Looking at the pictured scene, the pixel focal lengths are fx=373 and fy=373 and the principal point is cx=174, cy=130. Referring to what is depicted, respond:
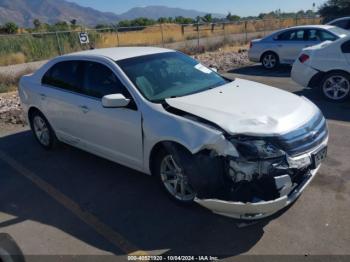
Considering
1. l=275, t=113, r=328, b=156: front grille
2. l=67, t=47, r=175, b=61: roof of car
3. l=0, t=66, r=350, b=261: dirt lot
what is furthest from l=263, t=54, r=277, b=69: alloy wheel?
l=275, t=113, r=328, b=156: front grille

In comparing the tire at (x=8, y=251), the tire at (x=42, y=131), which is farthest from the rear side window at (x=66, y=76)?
the tire at (x=8, y=251)

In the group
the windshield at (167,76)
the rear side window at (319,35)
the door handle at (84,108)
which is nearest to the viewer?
Answer: the windshield at (167,76)

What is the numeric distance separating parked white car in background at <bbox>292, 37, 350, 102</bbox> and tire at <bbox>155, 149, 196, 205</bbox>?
5.26 metres

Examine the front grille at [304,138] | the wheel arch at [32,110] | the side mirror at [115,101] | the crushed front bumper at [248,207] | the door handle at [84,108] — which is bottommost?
the crushed front bumper at [248,207]

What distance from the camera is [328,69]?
789cm

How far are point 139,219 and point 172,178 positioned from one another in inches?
22.2

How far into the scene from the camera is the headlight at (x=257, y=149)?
11.0 ft

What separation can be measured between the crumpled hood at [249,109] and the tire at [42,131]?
2.72 meters

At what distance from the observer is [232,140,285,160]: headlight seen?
336cm

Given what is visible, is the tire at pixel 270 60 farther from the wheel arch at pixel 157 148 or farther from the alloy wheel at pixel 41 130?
the wheel arch at pixel 157 148

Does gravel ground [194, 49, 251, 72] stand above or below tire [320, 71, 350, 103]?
below

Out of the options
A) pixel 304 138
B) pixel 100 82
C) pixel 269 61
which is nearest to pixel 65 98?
pixel 100 82

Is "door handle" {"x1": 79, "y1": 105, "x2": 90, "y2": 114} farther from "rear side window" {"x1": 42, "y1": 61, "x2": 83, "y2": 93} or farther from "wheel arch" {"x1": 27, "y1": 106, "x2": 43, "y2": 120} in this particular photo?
"wheel arch" {"x1": 27, "y1": 106, "x2": 43, "y2": 120}

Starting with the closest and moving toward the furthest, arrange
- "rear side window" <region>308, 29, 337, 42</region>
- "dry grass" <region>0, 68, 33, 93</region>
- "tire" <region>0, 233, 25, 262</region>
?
"tire" <region>0, 233, 25, 262</region>
"rear side window" <region>308, 29, 337, 42</region>
"dry grass" <region>0, 68, 33, 93</region>
